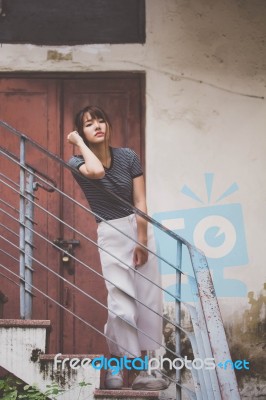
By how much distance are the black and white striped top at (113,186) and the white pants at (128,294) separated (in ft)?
0.22

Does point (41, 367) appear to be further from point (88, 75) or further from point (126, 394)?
point (88, 75)

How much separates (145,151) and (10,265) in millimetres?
1586

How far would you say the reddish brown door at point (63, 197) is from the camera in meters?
5.69

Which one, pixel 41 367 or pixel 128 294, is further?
pixel 128 294

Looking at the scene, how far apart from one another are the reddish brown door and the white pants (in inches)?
71.2

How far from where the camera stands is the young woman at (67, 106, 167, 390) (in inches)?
148

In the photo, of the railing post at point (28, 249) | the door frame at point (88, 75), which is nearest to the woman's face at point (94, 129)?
the railing post at point (28, 249)

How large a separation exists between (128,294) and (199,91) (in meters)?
2.71

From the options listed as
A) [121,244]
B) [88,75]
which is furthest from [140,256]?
[88,75]

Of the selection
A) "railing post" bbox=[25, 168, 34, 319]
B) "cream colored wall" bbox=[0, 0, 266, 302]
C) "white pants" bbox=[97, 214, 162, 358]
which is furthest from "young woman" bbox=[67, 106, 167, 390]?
"cream colored wall" bbox=[0, 0, 266, 302]

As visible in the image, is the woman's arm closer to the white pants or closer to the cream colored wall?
the white pants

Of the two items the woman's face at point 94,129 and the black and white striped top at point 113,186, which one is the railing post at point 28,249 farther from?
the woman's face at point 94,129

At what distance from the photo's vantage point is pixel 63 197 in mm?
5840

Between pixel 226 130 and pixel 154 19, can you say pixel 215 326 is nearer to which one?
pixel 226 130
